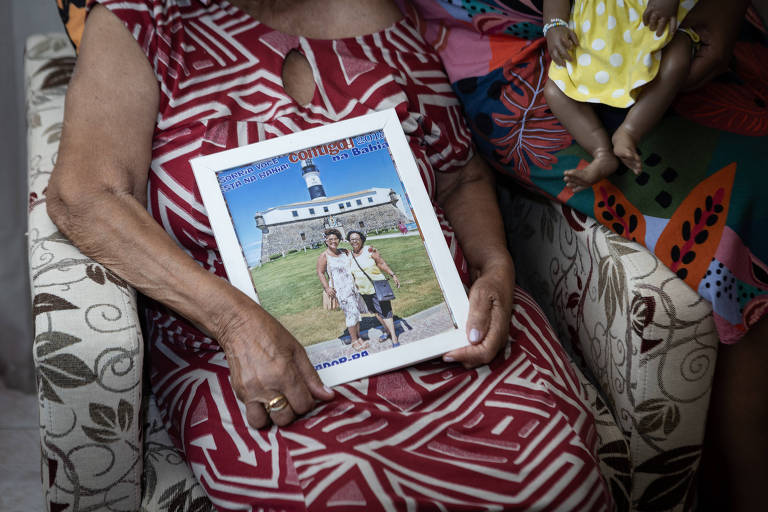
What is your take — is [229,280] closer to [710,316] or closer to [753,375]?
[710,316]

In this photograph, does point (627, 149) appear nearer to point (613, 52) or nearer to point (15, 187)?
point (613, 52)

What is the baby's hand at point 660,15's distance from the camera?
1.00 meters

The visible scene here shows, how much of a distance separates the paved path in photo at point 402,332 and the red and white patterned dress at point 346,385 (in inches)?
2.3

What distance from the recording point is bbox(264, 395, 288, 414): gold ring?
0.93 meters

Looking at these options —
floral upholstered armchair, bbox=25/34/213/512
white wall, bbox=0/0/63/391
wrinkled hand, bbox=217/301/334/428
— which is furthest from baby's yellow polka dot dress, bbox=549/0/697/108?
white wall, bbox=0/0/63/391

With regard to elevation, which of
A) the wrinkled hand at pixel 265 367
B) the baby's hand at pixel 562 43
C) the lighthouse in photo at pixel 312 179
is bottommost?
the wrinkled hand at pixel 265 367

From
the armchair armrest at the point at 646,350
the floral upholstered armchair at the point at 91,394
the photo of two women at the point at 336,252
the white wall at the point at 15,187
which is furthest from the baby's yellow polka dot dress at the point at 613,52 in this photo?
the white wall at the point at 15,187

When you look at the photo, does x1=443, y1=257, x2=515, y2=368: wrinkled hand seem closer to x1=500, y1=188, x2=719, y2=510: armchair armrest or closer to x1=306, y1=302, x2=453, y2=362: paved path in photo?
x1=306, y1=302, x2=453, y2=362: paved path in photo

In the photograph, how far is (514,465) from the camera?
933 mm

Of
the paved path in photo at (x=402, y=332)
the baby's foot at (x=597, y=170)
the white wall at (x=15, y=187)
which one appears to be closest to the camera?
the paved path in photo at (x=402, y=332)

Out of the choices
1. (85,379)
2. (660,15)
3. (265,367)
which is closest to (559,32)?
(660,15)

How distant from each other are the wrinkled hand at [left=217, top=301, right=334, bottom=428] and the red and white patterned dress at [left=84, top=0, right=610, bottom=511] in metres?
0.03

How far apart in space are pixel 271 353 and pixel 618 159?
25.0 inches

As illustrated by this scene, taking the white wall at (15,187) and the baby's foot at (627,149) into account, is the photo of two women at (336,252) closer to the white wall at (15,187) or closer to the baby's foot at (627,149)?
the baby's foot at (627,149)
